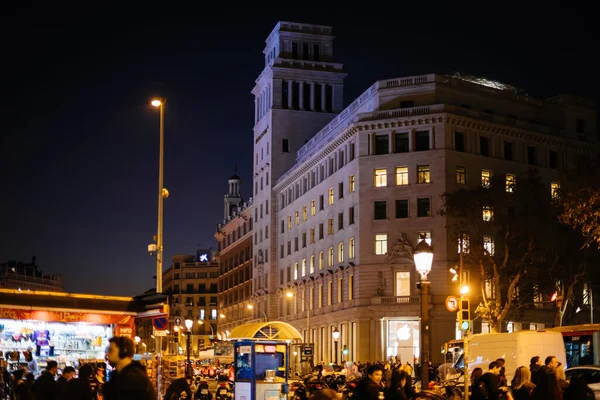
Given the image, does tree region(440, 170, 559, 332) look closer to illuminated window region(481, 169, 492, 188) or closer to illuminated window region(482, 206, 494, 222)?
illuminated window region(482, 206, 494, 222)

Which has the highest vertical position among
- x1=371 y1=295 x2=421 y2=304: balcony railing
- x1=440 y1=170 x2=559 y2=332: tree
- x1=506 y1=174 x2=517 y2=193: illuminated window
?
x1=506 y1=174 x2=517 y2=193: illuminated window

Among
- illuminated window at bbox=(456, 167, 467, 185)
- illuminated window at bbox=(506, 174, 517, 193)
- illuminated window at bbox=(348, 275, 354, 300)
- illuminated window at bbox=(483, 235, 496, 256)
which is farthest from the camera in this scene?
illuminated window at bbox=(348, 275, 354, 300)

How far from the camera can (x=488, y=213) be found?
71812 millimetres

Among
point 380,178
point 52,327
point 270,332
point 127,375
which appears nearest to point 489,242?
point 380,178

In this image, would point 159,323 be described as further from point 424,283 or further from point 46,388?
point 424,283

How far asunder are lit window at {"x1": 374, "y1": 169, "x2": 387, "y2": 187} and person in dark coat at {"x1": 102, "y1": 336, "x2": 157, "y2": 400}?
218ft

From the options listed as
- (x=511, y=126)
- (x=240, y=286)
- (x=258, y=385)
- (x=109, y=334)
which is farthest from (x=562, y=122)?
(x=109, y=334)

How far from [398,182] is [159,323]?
5550 cm

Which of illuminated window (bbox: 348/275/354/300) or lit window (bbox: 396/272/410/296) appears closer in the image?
lit window (bbox: 396/272/410/296)

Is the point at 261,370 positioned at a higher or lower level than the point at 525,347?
lower

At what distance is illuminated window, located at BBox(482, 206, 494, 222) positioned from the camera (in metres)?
67.3

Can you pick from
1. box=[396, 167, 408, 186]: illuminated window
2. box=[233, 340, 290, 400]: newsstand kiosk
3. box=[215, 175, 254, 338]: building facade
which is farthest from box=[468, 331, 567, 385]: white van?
box=[215, 175, 254, 338]: building facade

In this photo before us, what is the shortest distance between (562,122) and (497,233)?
763 inches

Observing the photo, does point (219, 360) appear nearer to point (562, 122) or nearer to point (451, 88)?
point (451, 88)
